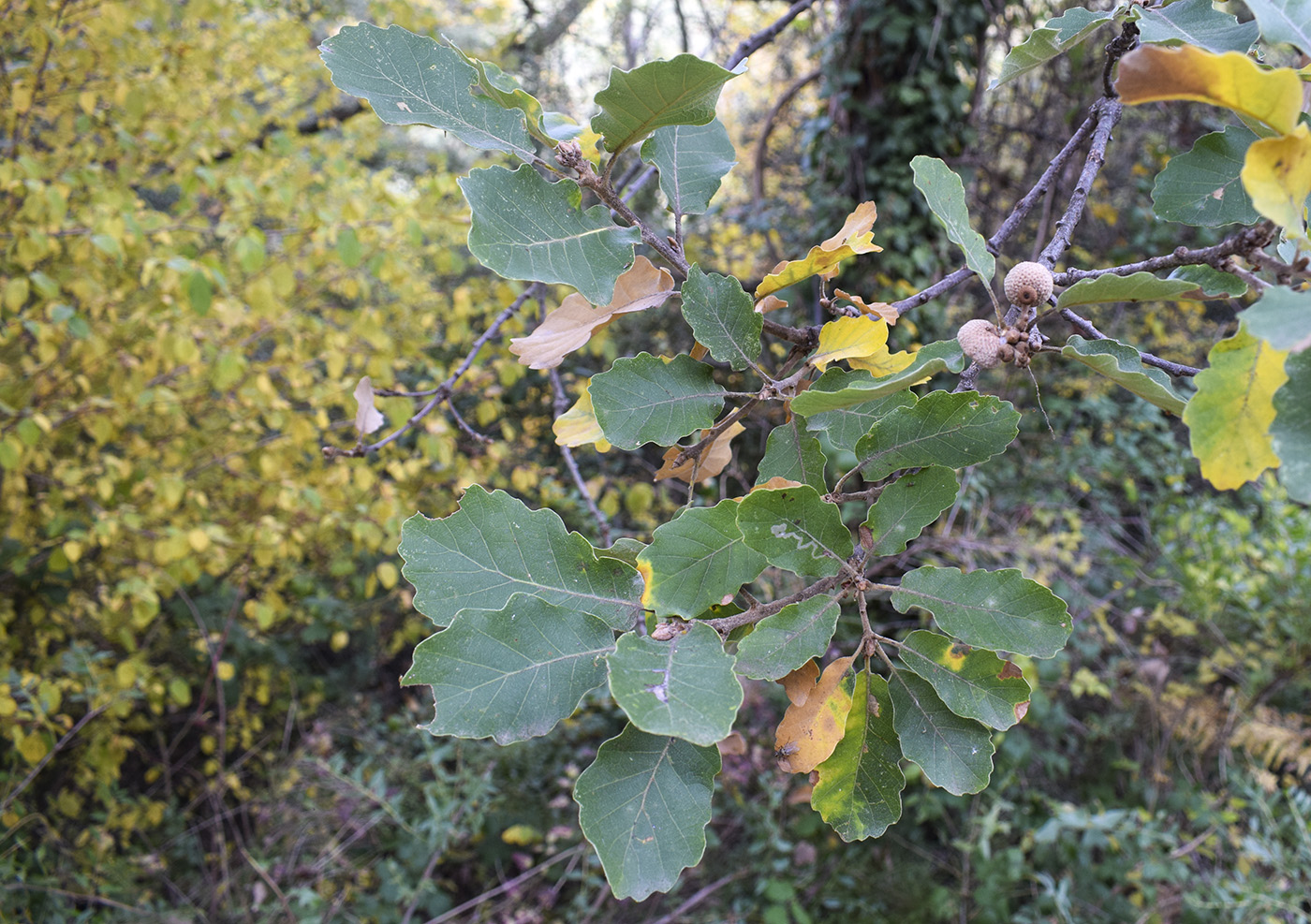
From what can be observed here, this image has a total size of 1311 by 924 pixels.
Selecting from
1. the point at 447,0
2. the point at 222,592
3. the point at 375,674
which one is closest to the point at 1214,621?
the point at 375,674

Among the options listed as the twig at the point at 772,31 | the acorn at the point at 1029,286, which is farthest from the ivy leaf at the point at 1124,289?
the twig at the point at 772,31

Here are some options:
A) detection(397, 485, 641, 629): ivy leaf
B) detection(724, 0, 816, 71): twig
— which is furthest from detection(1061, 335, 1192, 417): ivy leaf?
detection(724, 0, 816, 71): twig

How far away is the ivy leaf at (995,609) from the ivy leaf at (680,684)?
0.56 ft

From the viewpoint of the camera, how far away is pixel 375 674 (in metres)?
3.70

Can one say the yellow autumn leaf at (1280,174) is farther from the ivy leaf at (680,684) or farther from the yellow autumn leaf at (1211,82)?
the ivy leaf at (680,684)

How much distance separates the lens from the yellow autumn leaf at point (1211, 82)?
0.35m

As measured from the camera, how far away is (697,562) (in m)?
0.49

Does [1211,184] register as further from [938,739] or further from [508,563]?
[508,563]

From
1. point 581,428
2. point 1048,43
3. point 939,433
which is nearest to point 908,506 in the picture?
point 939,433

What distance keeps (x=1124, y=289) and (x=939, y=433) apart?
0.46ft

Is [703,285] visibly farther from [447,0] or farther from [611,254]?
[447,0]

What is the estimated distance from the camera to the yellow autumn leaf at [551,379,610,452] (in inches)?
24.2

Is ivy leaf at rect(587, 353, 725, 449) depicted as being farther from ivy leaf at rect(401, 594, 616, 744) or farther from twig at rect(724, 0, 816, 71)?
twig at rect(724, 0, 816, 71)

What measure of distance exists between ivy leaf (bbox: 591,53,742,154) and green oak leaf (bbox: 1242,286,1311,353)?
32cm
